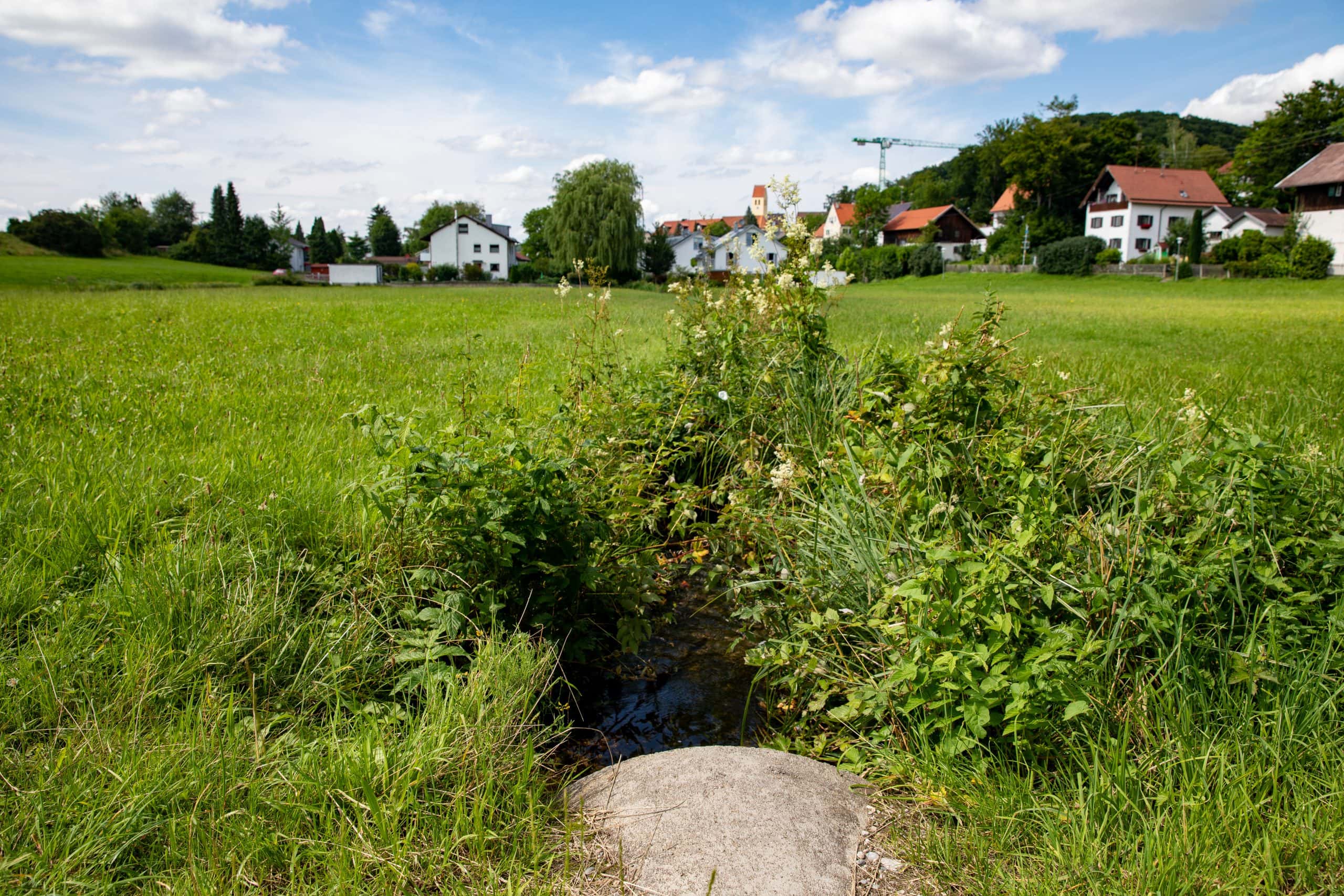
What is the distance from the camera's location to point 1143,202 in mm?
68625

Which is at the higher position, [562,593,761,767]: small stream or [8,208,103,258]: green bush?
[8,208,103,258]: green bush

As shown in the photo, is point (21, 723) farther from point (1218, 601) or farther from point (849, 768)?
point (1218, 601)

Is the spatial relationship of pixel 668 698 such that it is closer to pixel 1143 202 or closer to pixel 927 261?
pixel 927 261

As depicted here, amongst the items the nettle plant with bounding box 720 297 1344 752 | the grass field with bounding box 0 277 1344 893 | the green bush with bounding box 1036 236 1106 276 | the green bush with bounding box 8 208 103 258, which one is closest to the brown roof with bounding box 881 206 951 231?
the green bush with bounding box 1036 236 1106 276

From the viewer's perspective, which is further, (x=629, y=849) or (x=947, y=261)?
(x=947, y=261)

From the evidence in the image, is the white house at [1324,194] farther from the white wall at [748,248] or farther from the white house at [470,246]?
the white house at [470,246]

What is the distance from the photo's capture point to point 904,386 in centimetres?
439

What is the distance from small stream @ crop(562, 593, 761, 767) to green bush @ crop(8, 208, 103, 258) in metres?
67.9

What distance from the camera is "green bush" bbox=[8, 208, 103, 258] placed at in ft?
178

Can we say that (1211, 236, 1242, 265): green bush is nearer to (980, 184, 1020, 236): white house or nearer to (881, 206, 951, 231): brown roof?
(881, 206, 951, 231): brown roof

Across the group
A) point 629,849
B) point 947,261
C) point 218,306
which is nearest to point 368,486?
point 629,849

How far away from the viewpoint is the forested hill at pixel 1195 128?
12212 cm

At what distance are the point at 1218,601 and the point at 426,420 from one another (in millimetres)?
4651

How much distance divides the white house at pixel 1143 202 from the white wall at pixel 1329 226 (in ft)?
46.6
